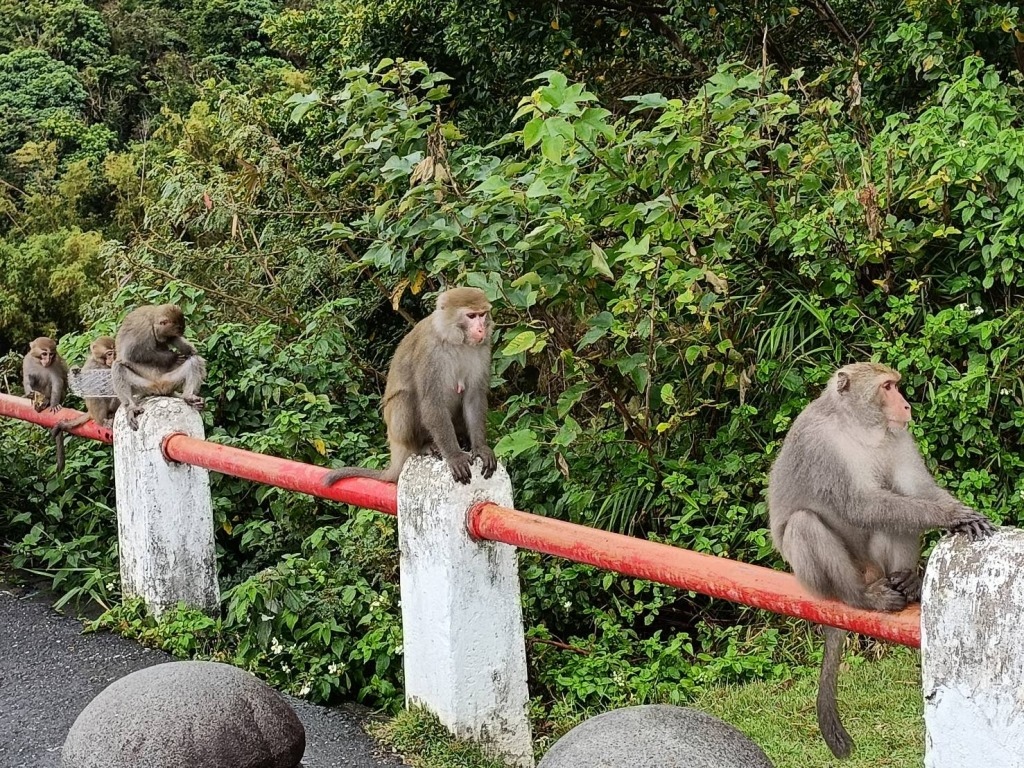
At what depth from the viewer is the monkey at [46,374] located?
6812 mm

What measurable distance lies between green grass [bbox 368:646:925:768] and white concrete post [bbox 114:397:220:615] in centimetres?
137

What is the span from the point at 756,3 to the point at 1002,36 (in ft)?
5.12

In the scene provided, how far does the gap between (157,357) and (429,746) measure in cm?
333

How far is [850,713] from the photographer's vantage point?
13.7 ft

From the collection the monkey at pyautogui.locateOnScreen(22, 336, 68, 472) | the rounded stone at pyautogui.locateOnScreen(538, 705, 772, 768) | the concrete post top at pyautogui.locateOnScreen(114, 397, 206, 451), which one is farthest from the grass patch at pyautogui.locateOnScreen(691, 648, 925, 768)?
the monkey at pyautogui.locateOnScreen(22, 336, 68, 472)

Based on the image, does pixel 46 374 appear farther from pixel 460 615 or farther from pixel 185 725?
pixel 185 725

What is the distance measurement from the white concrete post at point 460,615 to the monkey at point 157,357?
2.71 m

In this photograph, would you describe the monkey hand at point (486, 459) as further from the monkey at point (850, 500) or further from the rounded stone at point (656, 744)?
the rounded stone at point (656, 744)

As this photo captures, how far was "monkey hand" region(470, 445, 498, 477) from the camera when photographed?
12.6 ft

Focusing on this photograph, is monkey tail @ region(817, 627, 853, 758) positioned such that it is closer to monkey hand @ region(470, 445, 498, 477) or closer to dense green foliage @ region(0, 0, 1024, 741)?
monkey hand @ region(470, 445, 498, 477)

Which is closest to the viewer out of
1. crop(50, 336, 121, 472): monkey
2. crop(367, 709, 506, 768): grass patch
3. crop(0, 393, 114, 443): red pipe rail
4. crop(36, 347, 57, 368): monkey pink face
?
crop(367, 709, 506, 768): grass patch

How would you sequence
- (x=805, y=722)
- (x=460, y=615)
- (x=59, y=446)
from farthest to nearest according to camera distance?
1. (x=59, y=446)
2. (x=805, y=722)
3. (x=460, y=615)

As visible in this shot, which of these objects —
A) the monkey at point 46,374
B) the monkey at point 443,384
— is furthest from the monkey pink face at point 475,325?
the monkey at point 46,374

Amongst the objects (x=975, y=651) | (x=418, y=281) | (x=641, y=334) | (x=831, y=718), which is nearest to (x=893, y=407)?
(x=831, y=718)
